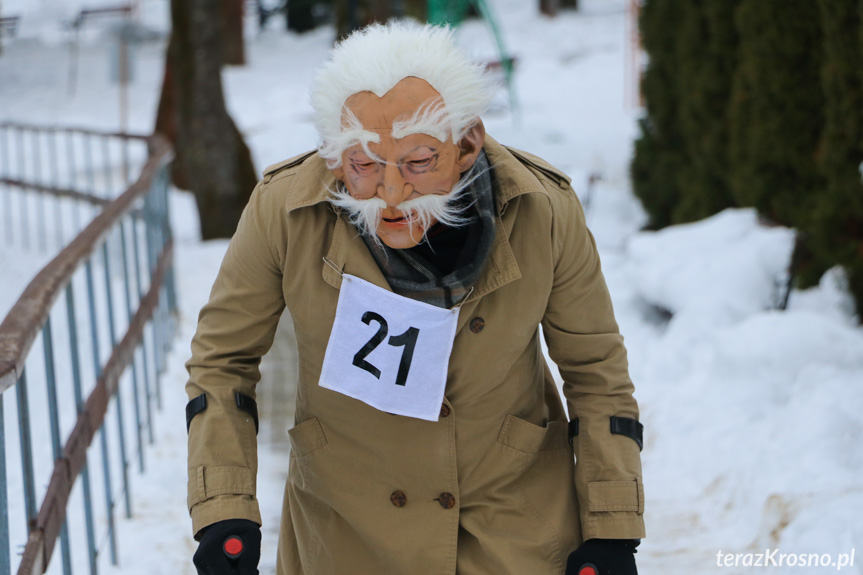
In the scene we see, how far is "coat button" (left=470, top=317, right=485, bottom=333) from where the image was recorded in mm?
1980

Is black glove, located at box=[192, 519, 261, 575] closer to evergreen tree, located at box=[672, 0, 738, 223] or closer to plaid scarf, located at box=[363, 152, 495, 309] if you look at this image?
plaid scarf, located at box=[363, 152, 495, 309]

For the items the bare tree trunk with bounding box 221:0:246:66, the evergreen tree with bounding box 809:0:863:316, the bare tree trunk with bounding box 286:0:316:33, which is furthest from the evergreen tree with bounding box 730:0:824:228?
the bare tree trunk with bounding box 286:0:316:33

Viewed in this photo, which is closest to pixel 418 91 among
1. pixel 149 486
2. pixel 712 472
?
pixel 712 472

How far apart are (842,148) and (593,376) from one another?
127 inches

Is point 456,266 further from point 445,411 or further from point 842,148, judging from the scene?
point 842,148

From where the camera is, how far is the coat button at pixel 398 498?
205cm

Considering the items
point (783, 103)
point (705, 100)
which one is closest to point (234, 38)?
point (705, 100)

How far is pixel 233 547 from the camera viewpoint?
6.11 ft

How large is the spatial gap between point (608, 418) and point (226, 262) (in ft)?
2.73

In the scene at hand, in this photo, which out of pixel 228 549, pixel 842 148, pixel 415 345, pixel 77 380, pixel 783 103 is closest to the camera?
pixel 228 549

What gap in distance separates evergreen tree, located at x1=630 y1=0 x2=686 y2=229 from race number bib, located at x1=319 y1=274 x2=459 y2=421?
243 inches

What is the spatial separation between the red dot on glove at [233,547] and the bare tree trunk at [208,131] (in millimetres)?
7986

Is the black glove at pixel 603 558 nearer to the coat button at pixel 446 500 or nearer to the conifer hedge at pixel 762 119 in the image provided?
the coat button at pixel 446 500

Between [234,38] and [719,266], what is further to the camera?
[234,38]
